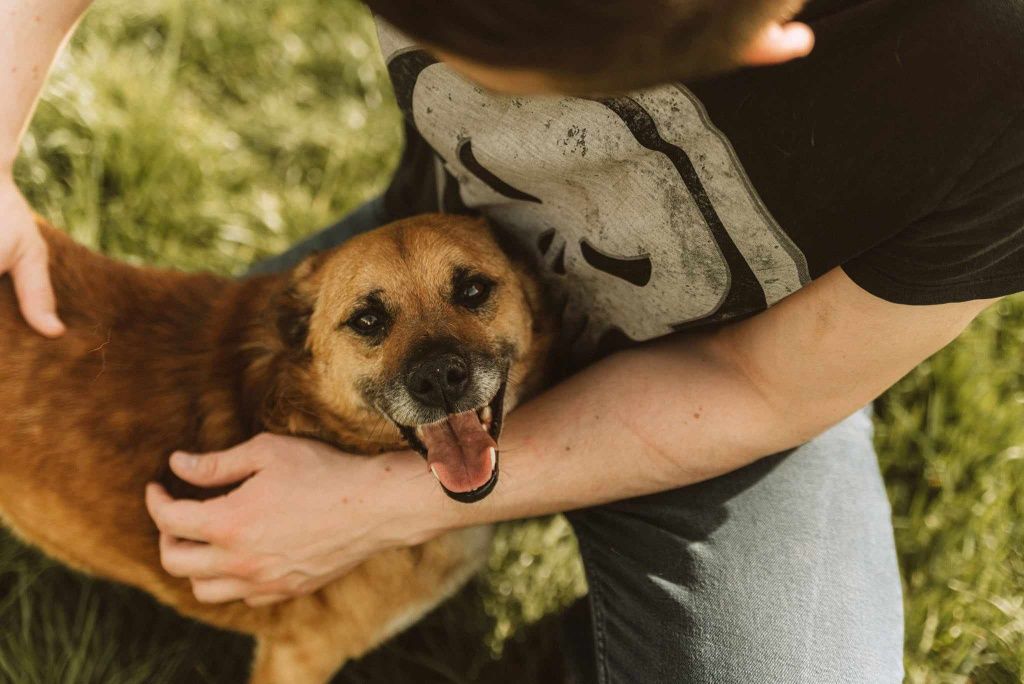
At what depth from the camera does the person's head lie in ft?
3.18

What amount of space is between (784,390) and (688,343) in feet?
0.95

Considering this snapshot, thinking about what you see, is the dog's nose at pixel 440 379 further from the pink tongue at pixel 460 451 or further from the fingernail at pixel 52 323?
the fingernail at pixel 52 323

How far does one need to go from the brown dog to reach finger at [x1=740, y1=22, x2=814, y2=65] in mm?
1052

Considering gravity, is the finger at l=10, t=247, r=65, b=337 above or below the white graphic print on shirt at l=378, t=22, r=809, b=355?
below

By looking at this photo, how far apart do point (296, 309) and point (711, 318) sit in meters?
1.05

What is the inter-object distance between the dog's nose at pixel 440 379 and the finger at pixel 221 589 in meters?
0.67

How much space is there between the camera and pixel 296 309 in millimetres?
2170

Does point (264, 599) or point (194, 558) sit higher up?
point (194, 558)

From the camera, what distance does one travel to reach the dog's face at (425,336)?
1.95 m

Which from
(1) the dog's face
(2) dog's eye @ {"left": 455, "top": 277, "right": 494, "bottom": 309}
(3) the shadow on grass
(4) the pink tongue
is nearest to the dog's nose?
(1) the dog's face

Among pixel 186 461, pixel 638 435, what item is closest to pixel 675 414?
pixel 638 435

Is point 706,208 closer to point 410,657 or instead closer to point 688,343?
point 688,343

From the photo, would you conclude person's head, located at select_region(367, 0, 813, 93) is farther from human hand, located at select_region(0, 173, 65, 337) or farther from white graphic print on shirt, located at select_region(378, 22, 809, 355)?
human hand, located at select_region(0, 173, 65, 337)

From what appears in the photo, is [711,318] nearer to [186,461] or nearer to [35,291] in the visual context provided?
[186,461]
